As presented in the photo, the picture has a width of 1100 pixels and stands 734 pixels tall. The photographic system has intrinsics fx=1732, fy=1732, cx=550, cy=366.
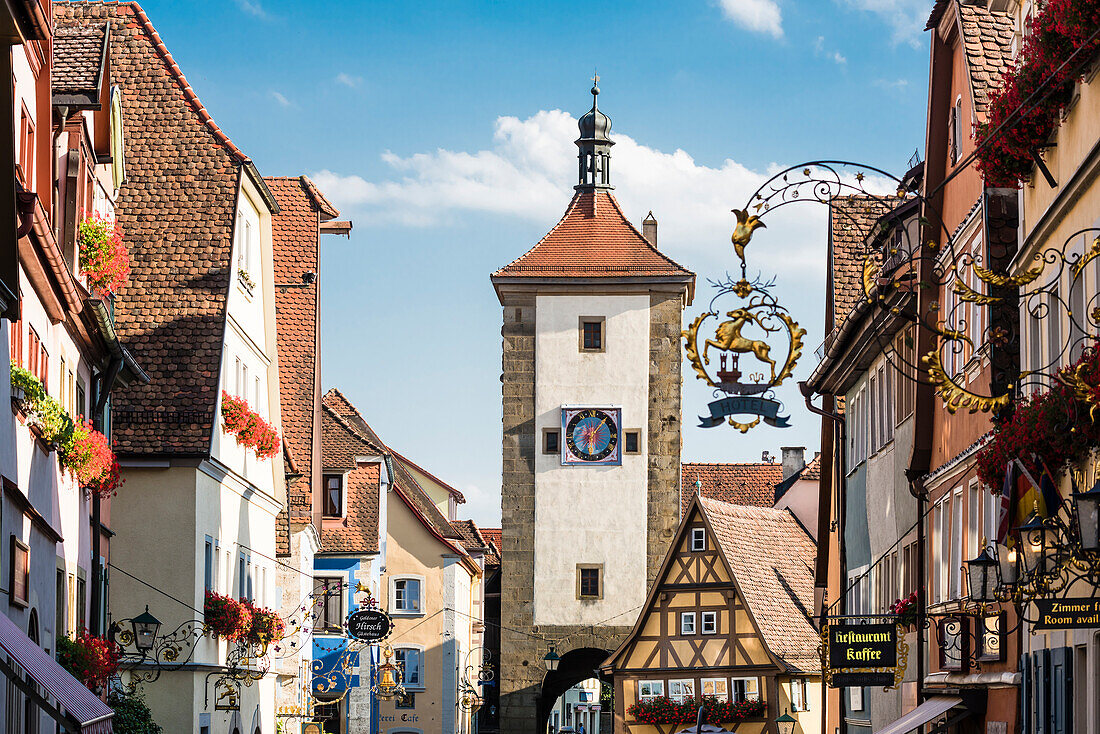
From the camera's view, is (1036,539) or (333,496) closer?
(1036,539)

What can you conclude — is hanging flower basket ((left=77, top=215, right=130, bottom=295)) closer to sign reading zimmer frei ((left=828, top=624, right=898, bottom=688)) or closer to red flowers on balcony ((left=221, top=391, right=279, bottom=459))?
red flowers on balcony ((left=221, top=391, right=279, bottom=459))

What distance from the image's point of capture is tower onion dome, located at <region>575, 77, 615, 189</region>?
49.9 meters

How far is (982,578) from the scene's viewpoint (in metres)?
11.2

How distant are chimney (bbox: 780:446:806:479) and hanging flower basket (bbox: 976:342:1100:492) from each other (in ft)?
166

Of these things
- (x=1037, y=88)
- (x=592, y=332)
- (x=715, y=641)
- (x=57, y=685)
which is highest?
(x=592, y=332)

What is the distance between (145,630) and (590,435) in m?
26.7

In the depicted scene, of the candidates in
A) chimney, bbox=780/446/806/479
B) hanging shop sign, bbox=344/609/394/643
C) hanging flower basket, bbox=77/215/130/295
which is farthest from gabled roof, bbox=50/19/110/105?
chimney, bbox=780/446/806/479

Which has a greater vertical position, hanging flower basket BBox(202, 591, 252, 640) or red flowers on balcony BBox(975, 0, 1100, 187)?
red flowers on balcony BBox(975, 0, 1100, 187)

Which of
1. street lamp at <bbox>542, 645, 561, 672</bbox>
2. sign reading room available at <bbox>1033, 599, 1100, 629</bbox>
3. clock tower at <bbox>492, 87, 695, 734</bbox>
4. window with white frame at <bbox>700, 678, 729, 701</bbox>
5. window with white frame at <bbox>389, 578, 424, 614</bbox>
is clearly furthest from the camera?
window with white frame at <bbox>389, 578, 424, 614</bbox>

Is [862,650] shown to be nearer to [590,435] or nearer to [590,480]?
[590,480]

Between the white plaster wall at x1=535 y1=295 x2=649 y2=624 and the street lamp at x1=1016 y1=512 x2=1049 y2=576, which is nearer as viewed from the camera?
the street lamp at x1=1016 y1=512 x2=1049 y2=576

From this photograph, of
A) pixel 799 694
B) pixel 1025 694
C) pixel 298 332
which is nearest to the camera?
pixel 1025 694

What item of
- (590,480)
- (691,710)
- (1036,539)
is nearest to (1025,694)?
(1036,539)

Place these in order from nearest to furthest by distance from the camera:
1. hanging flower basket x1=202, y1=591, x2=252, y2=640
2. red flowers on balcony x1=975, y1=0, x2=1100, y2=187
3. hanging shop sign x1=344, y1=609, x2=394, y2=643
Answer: red flowers on balcony x1=975, y1=0, x2=1100, y2=187
hanging flower basket x1=202, y1=591, x2=252, y2=640
hanging shop sign x1=344, y1=609, x2=394, y2=643
